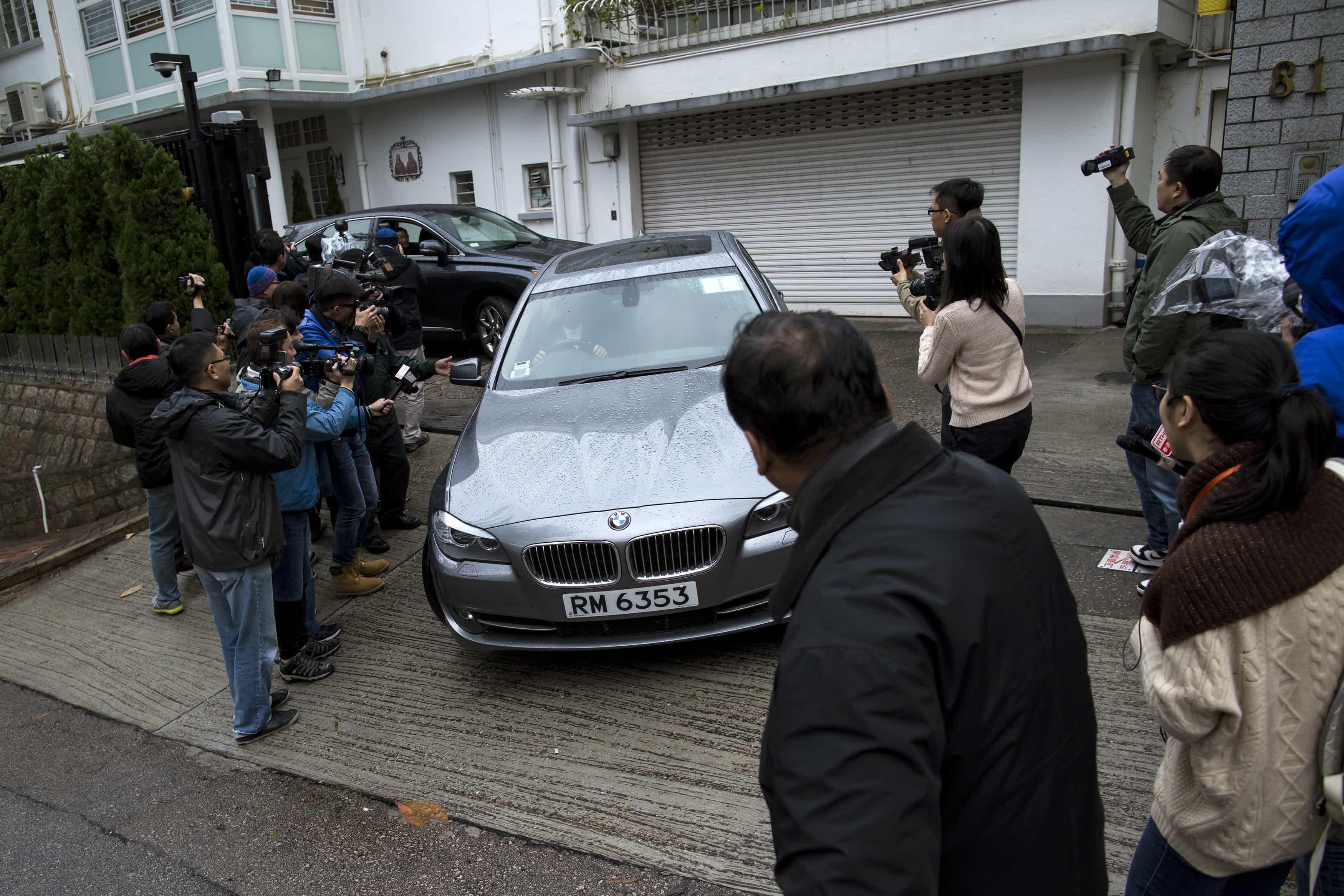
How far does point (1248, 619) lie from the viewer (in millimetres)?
1715

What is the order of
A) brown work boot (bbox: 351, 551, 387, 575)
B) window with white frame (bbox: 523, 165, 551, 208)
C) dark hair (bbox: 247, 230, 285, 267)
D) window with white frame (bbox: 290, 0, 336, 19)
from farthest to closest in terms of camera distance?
window with white frame (bbox: 290, 0, 336, 19), window with white frame (bbox: 523, 165, 551, 208), dark hair (bbox: 247, 230, 285, 267), brown work boot (bbox: 351, 551, 387, 575)

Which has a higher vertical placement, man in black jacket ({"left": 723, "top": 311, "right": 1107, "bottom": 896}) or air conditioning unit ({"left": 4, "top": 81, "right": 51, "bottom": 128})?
air conditioning unit ({"left": 4, "top": 81, "right": 51, "bottom": 128})

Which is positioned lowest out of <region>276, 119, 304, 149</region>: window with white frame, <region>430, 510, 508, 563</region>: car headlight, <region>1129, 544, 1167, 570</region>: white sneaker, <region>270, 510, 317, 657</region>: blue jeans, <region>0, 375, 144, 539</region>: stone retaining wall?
<region>0, 375, 144, 539</region>: stone retaining wall

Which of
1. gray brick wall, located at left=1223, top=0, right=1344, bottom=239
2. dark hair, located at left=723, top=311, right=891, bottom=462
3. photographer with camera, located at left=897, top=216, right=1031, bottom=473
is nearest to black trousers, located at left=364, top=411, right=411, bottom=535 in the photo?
photographer with camera, located at left=897, top=216, right=1031, bottom=473

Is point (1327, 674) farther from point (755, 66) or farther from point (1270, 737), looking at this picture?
point (755, 66)

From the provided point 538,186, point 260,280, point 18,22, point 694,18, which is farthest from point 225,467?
point 18,22

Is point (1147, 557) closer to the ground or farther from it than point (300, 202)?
closer to the ground

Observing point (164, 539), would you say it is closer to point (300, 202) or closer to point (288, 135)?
point (300, 202)

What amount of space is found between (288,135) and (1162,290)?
18.1 m

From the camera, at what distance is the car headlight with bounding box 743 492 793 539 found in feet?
12.8

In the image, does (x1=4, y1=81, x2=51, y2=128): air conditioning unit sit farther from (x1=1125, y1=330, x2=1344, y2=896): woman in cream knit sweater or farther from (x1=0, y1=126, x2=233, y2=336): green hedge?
(x1=1125, y1=330, x2=1344, y2=896): woman in cream knit sweater

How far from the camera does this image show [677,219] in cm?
1413

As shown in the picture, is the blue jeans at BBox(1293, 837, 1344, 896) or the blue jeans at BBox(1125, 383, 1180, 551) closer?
the blue jeans at BBox(1293, 837, 1344, 896)

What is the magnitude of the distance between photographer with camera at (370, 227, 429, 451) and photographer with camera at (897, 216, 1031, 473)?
4394mm
